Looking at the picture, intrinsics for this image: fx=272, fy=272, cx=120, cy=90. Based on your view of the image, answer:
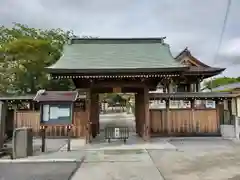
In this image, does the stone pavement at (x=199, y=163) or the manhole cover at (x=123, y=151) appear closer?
the stone pavement at (x=199, y=163)

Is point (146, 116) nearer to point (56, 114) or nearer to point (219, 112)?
point (56, 114)

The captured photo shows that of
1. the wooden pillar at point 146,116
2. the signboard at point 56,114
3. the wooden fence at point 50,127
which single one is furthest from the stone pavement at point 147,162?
the wooden fence at point 50,127

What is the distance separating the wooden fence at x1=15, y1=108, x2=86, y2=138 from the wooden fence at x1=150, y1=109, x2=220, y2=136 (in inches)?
165

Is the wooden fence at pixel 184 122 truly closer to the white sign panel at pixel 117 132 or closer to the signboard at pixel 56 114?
the white sign panel at pixel 117 132

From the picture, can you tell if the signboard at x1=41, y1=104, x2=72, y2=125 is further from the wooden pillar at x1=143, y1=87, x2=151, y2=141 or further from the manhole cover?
the wooden pillar at x1=143, y1=87, x2=151, y2=141

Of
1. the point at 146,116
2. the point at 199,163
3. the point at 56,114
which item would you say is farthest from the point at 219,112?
the point at 56,114

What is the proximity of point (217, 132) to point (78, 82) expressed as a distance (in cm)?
844

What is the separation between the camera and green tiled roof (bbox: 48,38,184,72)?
43.5 ft

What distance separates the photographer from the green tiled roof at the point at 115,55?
43.5 ft

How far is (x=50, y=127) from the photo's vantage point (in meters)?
16.3

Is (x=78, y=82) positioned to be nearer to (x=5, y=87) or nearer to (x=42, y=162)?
(x=42, y=162)

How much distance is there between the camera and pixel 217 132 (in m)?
15.7

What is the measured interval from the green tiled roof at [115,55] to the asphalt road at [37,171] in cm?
517

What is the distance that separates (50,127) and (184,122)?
795 cm
